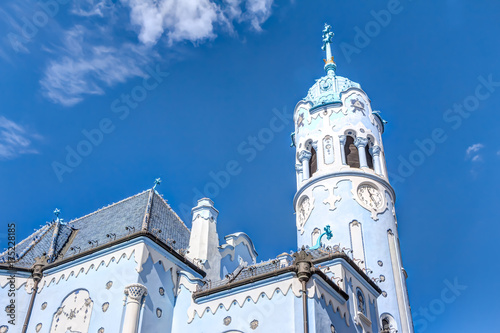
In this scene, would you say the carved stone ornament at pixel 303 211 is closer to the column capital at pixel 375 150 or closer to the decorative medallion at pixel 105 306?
the column capital at pixel 375 150

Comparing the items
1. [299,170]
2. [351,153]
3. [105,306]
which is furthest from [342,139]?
[105,306]

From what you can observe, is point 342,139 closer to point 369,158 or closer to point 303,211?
point 369,158

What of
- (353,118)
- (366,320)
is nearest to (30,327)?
(366,320)

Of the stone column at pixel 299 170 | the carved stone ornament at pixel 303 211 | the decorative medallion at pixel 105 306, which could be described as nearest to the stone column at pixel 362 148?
the stone column at pixel 299 170

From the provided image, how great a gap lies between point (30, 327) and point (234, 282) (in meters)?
10.4

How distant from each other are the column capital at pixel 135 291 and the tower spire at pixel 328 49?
2469cm

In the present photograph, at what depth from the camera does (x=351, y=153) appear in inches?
1387

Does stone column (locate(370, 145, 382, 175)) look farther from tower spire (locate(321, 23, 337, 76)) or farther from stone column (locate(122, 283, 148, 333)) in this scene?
stone column (locate(122, 283, 148, 333))

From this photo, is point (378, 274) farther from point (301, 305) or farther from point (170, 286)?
point (170, 286)

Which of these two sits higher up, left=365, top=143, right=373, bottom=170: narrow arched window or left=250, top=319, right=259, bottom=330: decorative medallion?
left=365, top=143, right=373, bottom=170: narrow arched window

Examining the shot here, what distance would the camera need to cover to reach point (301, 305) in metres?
20.8

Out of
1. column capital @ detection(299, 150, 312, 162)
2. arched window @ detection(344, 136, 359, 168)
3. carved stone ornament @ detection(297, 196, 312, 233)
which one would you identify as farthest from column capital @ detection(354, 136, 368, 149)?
carved stone ornament @ detection(297, 196, 312, 233)

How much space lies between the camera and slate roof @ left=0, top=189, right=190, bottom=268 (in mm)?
28156

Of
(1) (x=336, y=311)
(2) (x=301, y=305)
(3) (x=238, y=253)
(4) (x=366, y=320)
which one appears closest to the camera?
(2) (x=301, y=305)
